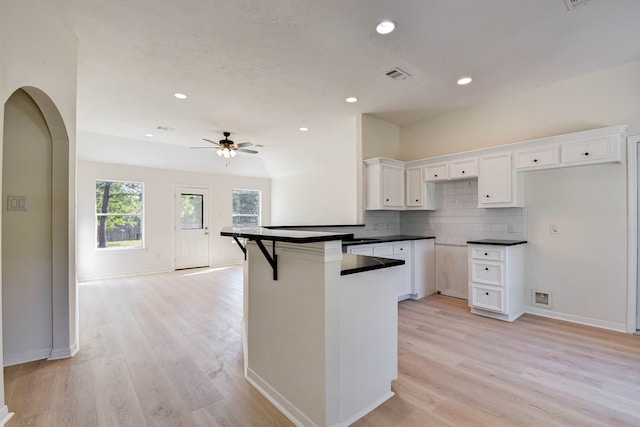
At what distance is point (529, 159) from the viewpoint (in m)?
3.57

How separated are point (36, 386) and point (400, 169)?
475cm

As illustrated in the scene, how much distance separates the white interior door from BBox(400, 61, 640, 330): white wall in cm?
637

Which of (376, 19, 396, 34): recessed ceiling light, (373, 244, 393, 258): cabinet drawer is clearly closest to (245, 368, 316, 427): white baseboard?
(373, 244, 393, 258): cabinet drawer

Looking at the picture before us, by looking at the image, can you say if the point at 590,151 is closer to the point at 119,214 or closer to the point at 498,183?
the point at 498,183

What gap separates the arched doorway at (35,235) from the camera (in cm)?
249

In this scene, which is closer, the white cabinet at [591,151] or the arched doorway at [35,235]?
the arched doorway at [35,235]

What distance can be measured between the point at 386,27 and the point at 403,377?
2856 mm

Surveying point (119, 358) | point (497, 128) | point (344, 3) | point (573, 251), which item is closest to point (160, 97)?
point (344, 3)

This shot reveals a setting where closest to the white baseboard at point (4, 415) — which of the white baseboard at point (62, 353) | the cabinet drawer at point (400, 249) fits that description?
the white baseboard at point (62, 353)

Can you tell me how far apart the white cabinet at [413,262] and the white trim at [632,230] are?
2.18 metres

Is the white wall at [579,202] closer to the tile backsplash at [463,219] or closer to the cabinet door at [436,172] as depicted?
the tile backsplash at [463,219]

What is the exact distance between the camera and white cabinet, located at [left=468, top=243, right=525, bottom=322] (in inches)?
137

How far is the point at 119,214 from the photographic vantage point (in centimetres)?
634

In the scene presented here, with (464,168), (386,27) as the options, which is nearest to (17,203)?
(386,27)
